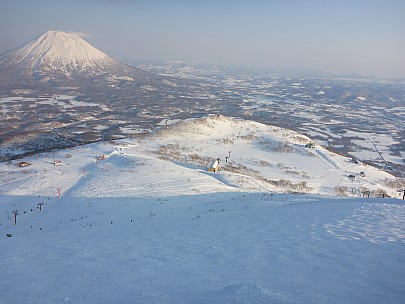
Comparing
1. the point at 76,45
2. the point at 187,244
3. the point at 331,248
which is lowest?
the point at 187,244

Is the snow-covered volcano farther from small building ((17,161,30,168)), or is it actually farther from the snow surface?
small building ((17,161,30,168))

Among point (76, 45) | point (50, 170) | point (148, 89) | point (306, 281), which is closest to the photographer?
point (306, 281)

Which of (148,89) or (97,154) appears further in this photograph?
(148,89)

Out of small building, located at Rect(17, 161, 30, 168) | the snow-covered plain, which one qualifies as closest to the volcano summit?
small building, located at Rect(17, 161, 30, 168)

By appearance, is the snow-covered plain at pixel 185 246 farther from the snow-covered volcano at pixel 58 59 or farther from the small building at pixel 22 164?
the snow-covered volcano at pixel 58 59

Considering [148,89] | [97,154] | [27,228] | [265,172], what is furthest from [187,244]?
[148,89]

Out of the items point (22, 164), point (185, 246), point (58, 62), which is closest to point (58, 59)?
point (58, 62)

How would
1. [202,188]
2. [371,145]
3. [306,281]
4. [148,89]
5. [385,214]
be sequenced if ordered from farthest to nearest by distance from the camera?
[148,89] → [371,145] → [202,188] → [385,214] → [306,281]

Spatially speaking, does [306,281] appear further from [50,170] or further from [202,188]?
[50,170]

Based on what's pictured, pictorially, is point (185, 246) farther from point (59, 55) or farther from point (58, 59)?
point (59, 55)
